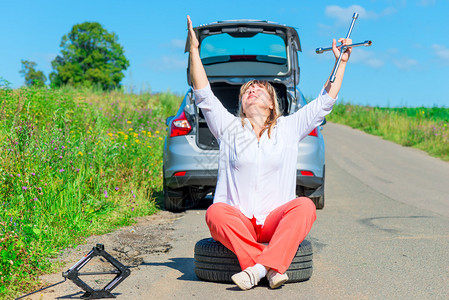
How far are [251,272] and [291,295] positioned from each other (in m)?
0.32

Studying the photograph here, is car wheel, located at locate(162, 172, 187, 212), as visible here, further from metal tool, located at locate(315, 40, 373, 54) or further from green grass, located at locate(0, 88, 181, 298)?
metal tool, located at locate(315, 40, 373, 54)

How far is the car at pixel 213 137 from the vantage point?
7.50 m

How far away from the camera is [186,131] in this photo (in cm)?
766

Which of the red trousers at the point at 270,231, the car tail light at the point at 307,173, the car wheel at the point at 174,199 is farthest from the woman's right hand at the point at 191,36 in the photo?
the car wheel at the point at 174,199

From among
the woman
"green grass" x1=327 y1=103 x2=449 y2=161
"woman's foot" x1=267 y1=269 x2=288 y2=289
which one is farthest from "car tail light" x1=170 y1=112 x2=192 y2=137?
"green grass" x1=327 y1=103 x2=449 y2=161

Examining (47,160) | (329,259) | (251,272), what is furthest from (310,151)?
(251,272)

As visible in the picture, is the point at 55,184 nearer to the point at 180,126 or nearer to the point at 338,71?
the point at 180,126

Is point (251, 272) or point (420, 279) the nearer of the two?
point (251, 272)

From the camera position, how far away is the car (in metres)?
7.50

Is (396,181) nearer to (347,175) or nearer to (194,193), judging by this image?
(347,175)

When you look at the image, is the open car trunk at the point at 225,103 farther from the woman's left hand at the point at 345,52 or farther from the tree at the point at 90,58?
the tree at the point at 90,58

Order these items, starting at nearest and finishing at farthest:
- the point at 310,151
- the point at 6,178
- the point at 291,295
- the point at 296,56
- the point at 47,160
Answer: the point at 291,295, the point at 6,178, the point at 47,160, the point at 310,151, the point at 296,56

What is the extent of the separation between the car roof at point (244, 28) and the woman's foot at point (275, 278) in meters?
4.42

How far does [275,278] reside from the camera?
398 centimetres
